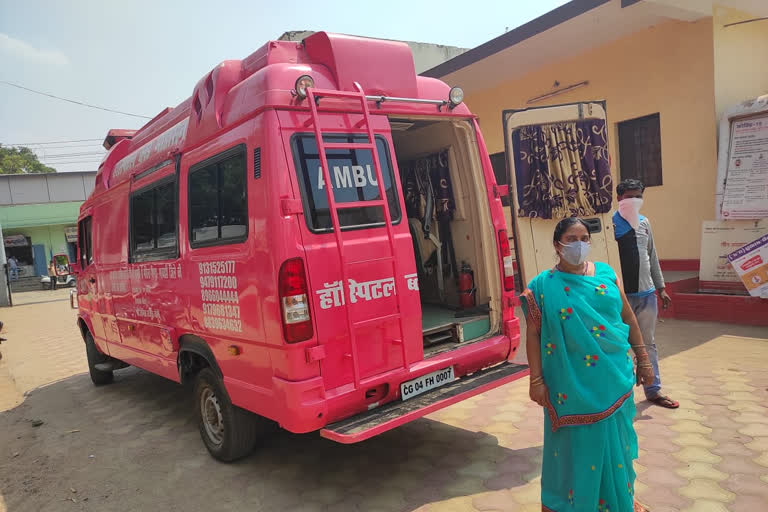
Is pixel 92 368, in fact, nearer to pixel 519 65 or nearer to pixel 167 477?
pixel 167 477

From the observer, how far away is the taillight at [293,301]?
9.34ft

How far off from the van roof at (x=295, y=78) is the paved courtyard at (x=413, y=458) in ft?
7.71

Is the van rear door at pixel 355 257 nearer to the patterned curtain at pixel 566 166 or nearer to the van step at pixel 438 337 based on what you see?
the van step at pixel 438 337

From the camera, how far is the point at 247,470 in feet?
12.1

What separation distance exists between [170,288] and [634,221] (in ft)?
11.8

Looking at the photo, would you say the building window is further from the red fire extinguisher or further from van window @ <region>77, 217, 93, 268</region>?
van window @ <region>77, 217, 93, 268</region>

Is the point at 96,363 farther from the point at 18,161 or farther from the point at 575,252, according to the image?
the point at 18,161

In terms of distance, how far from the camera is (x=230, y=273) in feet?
10.8

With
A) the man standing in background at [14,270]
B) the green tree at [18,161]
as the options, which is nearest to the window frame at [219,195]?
the man standing in background at [14,270]

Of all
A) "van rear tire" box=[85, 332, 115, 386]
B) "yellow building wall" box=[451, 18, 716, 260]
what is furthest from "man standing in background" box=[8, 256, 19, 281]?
"yellow building wall" box=[451, 18, 716, 260]

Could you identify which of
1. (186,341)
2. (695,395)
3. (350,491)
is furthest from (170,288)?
(695,395)

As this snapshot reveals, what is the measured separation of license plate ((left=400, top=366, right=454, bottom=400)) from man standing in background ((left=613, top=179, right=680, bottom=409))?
1.62m

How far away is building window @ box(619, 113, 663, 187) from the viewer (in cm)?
832

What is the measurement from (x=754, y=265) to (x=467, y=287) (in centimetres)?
381
